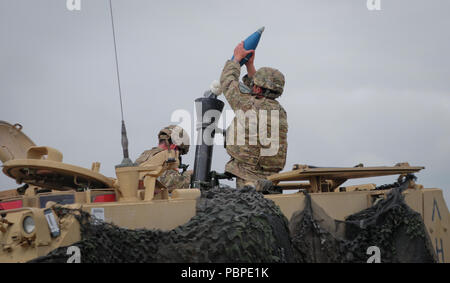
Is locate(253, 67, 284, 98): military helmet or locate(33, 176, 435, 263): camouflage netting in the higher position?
locate(253, 67, 284, 98): military helmet

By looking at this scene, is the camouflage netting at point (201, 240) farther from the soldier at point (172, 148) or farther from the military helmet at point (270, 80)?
the soldier at point (172, 148)

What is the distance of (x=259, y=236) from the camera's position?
17.0ft

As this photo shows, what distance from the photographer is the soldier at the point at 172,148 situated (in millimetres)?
9219

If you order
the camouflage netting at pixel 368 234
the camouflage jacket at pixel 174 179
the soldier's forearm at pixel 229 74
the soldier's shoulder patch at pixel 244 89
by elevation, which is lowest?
the camouflage netting at pixel 368 234

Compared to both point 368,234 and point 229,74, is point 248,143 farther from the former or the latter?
point 368,234

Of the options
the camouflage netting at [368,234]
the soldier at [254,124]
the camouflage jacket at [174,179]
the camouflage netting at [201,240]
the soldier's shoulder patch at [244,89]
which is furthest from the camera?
the camouflage jacket at [174,179]

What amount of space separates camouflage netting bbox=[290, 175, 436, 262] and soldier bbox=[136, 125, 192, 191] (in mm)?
3699

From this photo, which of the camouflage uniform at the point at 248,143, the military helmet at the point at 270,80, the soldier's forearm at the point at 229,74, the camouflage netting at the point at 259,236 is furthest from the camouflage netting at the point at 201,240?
the soldier's forearm at the point at 229,74

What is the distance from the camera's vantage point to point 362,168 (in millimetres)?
6250

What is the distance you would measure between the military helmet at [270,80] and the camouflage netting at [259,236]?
225 centimetres

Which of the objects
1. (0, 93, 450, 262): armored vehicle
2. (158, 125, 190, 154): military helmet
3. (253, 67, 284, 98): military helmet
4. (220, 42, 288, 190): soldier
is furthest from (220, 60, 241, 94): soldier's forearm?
(158, 125, 190, 154): military helmet

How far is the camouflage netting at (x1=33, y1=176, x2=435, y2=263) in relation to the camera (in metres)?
4.94

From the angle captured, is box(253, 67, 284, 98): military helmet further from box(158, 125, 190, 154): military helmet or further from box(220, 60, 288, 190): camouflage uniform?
box(158, 125, 190, 154): military helmet
